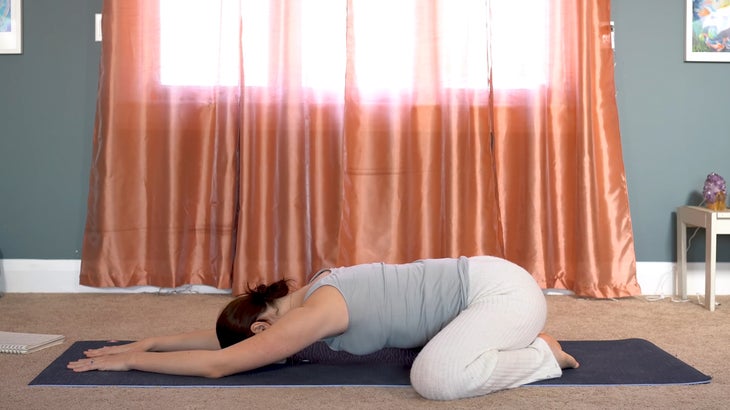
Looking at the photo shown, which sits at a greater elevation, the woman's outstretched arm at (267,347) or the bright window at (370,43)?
the bright window at (370,43)

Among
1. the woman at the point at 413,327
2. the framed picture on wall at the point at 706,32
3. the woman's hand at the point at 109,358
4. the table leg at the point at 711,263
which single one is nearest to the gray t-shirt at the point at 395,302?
the woman at the point at 413,327

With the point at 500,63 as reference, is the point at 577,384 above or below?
below

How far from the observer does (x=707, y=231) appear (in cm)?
341

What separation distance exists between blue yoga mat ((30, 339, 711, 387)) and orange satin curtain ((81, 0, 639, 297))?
46.5 inches

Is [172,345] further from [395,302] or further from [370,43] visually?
[370,43]

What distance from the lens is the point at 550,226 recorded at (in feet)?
12.2

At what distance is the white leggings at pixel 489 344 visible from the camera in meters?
2.00

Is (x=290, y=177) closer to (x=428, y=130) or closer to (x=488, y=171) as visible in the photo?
(x=428, y=130)

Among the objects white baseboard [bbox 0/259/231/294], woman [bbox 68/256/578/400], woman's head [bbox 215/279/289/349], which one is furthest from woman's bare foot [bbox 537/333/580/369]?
white baseboard [bbox 0/259/231/294]

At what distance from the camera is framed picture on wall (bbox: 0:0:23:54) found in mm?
3748

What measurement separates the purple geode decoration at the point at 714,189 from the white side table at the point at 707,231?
2.2 inches

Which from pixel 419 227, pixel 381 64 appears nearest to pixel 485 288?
pixel 419 227

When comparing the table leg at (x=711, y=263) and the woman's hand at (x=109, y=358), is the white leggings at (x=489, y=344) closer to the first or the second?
the woman's hand at (x=109, y=358)

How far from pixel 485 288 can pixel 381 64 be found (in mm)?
1735
